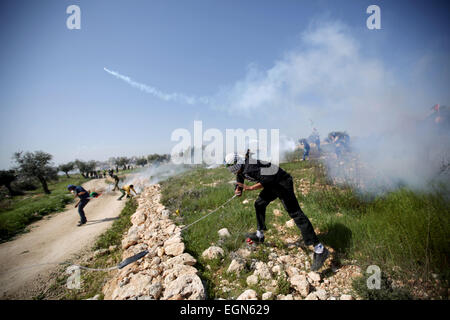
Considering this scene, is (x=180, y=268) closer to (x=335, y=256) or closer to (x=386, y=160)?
(x=335, y=256)

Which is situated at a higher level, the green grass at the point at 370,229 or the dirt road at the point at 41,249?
the green grass at the point at 370,229

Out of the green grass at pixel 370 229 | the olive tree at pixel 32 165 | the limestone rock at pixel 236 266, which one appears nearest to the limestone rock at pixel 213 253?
the green grass at pixel 370 229

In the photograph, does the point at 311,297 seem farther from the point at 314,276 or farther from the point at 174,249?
the point at 174,249

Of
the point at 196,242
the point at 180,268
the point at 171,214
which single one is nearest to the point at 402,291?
the point at 180,268

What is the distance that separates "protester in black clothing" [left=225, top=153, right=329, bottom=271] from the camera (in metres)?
2.74

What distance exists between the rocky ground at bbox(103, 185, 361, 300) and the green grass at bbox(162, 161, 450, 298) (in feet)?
0.50

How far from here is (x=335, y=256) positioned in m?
2.91

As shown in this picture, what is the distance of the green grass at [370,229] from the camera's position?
91.1 inches

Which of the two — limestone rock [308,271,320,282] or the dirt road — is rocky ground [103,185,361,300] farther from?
the dirt road

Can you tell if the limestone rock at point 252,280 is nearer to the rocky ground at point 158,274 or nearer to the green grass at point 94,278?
the rocky ground at point 158,274

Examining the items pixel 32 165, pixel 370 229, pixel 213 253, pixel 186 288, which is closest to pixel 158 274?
pixel 186 288

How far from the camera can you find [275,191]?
2.99 meters

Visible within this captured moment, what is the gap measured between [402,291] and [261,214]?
2.20 metres

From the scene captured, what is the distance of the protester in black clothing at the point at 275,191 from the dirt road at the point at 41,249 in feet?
17.1
